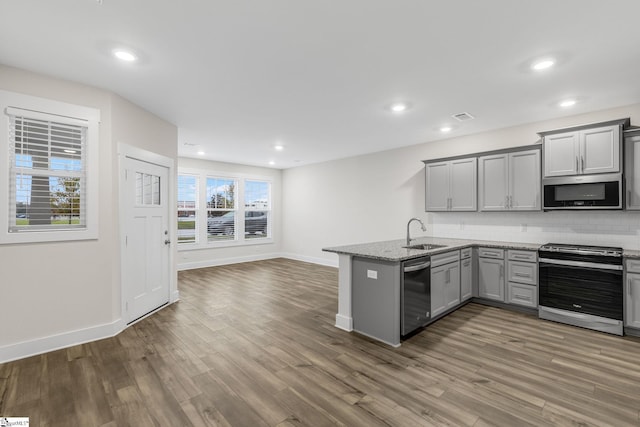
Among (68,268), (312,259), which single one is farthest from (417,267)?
(312,259)

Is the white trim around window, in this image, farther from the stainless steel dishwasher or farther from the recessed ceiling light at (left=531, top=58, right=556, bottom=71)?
the recessed ceiling light at (left=531, top=58, right=556, bottom=71)

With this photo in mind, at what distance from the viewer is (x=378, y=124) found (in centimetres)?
448

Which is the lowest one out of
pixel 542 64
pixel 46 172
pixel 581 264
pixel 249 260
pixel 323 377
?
pixel 323 377

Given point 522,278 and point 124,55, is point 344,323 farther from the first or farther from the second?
point 124,55

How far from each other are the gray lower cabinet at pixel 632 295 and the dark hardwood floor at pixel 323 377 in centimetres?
23

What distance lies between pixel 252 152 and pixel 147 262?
3.37 m

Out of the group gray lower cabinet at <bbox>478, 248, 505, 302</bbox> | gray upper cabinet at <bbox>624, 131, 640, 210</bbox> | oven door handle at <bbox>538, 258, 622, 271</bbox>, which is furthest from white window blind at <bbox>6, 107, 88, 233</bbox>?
gray upper cabinet at <bbox>624, 131, 640, 210</bbox>

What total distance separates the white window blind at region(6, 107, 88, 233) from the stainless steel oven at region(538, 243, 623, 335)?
5.60 meters

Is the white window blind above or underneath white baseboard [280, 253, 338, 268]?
above

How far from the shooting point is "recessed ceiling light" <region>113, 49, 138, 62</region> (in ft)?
8.08

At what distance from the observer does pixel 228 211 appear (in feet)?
25.6

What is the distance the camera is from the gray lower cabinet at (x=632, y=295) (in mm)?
3191

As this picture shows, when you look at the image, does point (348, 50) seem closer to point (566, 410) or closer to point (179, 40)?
point (179, 40)

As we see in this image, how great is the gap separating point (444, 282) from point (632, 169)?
2.54m
